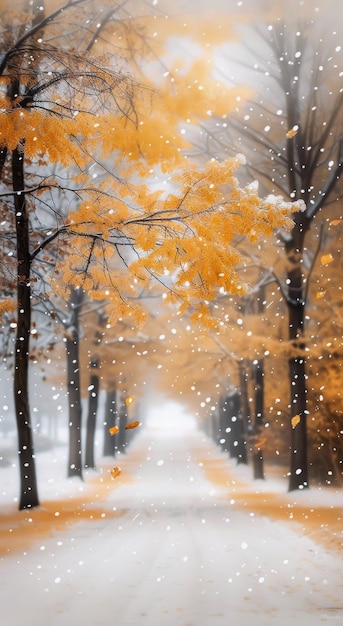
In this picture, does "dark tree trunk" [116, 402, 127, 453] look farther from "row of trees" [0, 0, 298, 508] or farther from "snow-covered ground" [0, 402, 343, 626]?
"row of trees" [0, 0, 298, 508]

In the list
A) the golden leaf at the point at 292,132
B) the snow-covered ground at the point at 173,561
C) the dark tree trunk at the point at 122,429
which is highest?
the golden leaf at the point at 292,132

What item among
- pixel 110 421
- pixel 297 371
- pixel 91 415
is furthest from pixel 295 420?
pixel 110 421

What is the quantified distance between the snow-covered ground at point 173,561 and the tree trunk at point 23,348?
1.96 feet

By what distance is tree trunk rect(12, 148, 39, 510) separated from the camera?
10552 millimetres

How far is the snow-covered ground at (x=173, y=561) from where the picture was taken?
5.16 m

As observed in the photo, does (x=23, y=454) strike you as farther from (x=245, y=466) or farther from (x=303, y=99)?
(x=245, y=466)

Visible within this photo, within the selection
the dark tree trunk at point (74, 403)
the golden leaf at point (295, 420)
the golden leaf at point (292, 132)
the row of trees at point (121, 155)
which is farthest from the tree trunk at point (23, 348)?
the dark tree trunk at point (74, 403)

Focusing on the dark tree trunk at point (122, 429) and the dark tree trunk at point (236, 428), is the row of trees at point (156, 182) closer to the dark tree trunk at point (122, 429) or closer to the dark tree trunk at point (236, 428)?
the dark tree trunk at point (236, 428)

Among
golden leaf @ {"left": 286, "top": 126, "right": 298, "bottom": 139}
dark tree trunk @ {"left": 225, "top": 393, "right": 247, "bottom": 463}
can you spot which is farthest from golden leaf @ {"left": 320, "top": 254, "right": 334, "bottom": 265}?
dark tree trunk @ {"left": 225, "top": 393, "right": 247, "bottom": 463}

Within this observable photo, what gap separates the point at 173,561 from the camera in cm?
727

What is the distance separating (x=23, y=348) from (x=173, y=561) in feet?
16.3

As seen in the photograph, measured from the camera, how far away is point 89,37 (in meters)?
9.20

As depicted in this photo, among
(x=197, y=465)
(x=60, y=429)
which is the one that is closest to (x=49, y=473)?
(x=197, y=465)

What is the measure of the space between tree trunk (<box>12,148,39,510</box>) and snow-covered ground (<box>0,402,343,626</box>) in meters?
0.60
